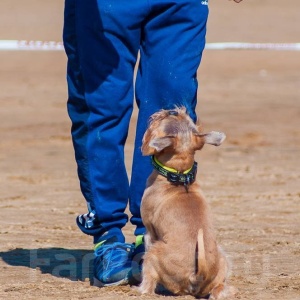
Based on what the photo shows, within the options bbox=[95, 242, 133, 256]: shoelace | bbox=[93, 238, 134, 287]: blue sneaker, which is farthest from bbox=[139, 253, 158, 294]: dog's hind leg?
bbox=[95, 242, 133, 256]: shoelace

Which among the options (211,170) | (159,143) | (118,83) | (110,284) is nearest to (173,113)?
(159,143)

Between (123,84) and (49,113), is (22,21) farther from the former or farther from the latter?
(123,84)

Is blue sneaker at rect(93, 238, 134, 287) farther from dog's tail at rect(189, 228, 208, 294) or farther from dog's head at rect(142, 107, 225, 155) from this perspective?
dog's head at rect(142, 107, 225, 155)

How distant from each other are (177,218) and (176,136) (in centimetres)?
42

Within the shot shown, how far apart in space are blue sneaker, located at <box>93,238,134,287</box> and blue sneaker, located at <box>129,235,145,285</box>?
0.03 metres

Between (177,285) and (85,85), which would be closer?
(177,285)

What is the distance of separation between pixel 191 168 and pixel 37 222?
104 inches

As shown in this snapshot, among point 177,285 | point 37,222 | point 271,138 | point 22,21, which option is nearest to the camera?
point 177,285

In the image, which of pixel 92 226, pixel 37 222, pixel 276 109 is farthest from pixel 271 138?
pixel 92 226

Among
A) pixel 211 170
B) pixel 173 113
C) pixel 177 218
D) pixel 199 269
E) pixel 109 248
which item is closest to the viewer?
pixel 199 269

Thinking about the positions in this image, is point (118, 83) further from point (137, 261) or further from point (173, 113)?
point (137, 261)

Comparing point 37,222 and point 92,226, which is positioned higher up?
point 92,226

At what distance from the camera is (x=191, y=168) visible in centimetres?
527

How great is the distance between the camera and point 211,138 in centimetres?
516
